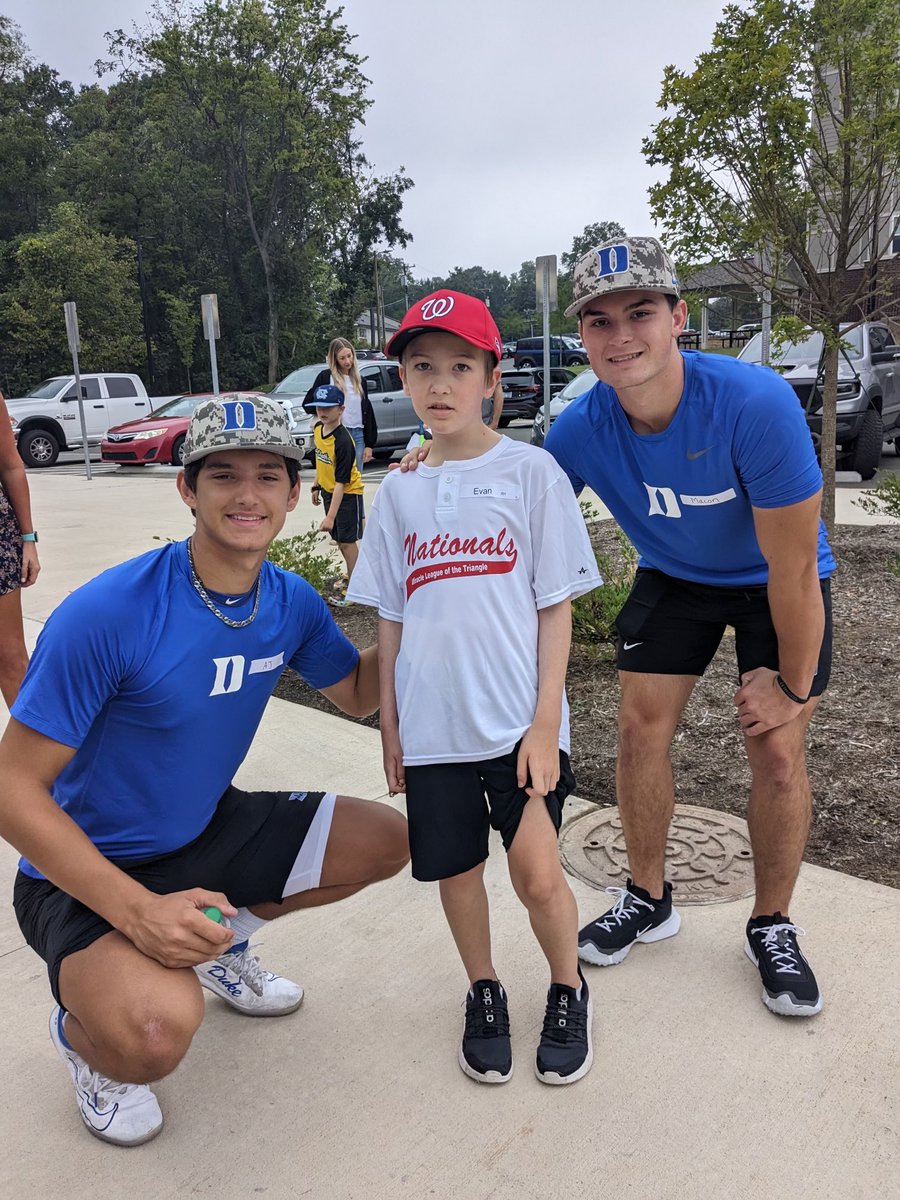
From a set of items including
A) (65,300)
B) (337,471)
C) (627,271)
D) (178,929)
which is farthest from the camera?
(65,300)

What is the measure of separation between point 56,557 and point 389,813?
7012 mm

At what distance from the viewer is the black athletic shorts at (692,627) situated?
8.16ft

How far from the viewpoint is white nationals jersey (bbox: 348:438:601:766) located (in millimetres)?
2090

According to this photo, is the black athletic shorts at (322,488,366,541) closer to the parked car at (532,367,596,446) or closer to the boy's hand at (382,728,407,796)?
the boy's hand at (382,728,407,796)

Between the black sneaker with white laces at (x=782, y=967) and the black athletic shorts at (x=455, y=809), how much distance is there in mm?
766

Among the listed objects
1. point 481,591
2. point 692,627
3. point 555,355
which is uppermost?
point 555,355

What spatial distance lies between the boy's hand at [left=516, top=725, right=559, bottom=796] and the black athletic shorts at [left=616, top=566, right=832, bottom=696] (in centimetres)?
66

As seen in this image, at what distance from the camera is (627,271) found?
2.20 metres

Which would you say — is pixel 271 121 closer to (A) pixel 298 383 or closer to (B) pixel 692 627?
(A) pixel 298 383

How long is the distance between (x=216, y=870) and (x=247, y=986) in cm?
38

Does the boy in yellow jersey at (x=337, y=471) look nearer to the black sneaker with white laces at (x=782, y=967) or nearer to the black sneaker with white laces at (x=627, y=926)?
the black sneaker with white laces at (x=627, y=926)

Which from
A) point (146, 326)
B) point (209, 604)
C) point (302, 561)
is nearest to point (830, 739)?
point (209, 604)

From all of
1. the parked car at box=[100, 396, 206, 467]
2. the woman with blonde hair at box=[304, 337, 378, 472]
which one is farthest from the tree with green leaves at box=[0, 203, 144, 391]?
the woman with blonde hair at box=[304, 337, 378, 472]

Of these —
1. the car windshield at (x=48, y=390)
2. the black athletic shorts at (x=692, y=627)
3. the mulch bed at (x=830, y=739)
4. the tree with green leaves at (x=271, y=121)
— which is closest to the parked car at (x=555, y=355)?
the tree with green leaves at (x=271, y=121)
